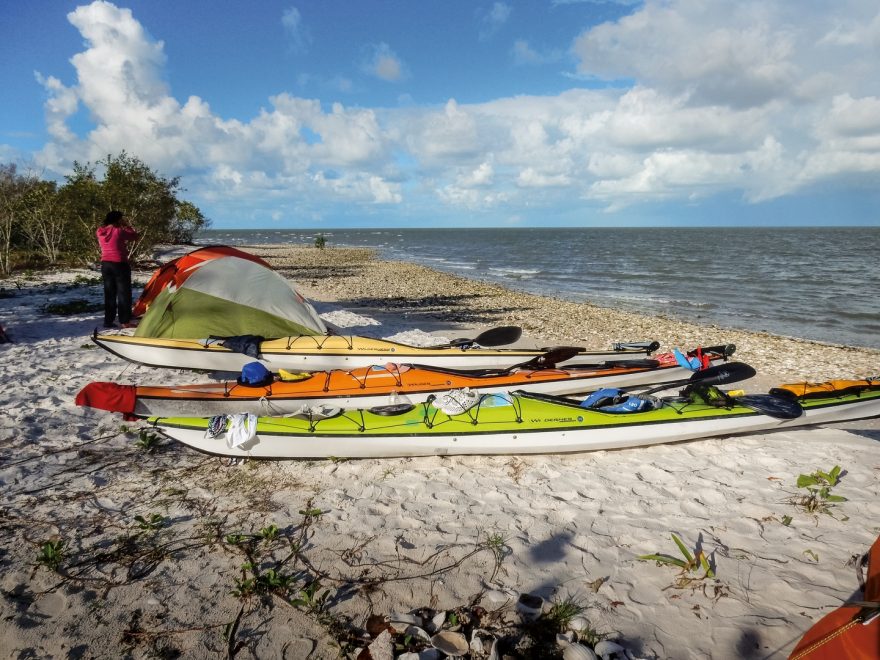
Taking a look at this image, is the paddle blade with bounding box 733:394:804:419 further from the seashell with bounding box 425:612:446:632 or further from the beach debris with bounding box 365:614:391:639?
the beach debris with bounding box 365:614:391:639

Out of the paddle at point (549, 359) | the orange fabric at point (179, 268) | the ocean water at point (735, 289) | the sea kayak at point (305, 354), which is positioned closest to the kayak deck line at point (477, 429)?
the paddle at point (549, 359)

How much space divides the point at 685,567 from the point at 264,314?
7.21m

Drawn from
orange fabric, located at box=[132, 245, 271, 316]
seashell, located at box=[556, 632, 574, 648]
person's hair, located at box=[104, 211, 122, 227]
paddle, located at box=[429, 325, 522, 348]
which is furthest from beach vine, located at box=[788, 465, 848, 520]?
person's hair, located at box=[104, 211, 122, 227]

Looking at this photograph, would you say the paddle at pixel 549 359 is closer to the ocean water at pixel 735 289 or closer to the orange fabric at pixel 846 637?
the orange fabric at pixel 846 637

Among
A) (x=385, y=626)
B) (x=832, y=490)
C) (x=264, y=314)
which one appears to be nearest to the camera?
(x=385, y=626)

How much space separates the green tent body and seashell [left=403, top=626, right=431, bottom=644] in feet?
20.3

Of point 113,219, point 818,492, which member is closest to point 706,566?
point 818,492

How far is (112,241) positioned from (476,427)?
8.11m

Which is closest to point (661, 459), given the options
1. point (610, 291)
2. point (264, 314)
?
point (264, 314)

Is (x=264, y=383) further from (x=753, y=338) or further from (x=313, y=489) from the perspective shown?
(x=753, y=338)

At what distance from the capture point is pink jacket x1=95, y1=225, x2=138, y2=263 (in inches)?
364

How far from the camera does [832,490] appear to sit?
4516 millimetres

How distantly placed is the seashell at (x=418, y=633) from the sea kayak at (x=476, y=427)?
2274 mm

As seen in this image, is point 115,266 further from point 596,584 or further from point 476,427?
point 596,584
